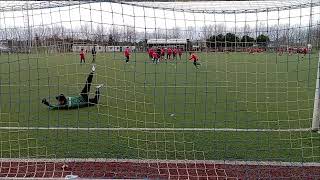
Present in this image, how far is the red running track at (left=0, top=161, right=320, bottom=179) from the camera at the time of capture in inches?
258

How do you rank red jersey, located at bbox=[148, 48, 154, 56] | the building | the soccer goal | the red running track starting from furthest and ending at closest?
red jersey, located at bbox=[148, 48, 154, 56] → the building → the soccer goal → the red running track

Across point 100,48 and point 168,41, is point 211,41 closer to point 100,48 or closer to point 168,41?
point 168,41

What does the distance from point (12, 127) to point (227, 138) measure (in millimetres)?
4737

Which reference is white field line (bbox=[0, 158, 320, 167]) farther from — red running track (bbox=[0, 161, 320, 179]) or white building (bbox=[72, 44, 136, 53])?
white building (bbox=[72, 44, 136, 53])

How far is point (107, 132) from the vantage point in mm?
9445

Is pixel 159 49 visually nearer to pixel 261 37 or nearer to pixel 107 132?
pixel 261 37

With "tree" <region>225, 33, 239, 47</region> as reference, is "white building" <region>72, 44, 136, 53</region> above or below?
below

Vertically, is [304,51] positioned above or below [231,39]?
below

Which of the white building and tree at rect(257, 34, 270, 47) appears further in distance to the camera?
the white building

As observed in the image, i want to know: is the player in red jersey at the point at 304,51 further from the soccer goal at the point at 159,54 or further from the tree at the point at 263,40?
the tree at the point at 263,40

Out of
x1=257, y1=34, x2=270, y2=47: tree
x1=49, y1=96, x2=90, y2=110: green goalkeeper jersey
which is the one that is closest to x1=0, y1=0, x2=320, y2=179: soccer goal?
x1=257, y1=34, x2=270, y2=47: tree

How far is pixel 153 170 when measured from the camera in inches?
268

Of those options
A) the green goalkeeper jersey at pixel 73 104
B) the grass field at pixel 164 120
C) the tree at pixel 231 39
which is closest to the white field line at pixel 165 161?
the grass field at pixel 164 120

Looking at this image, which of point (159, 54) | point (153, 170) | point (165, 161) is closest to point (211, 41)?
point (159, 54)
